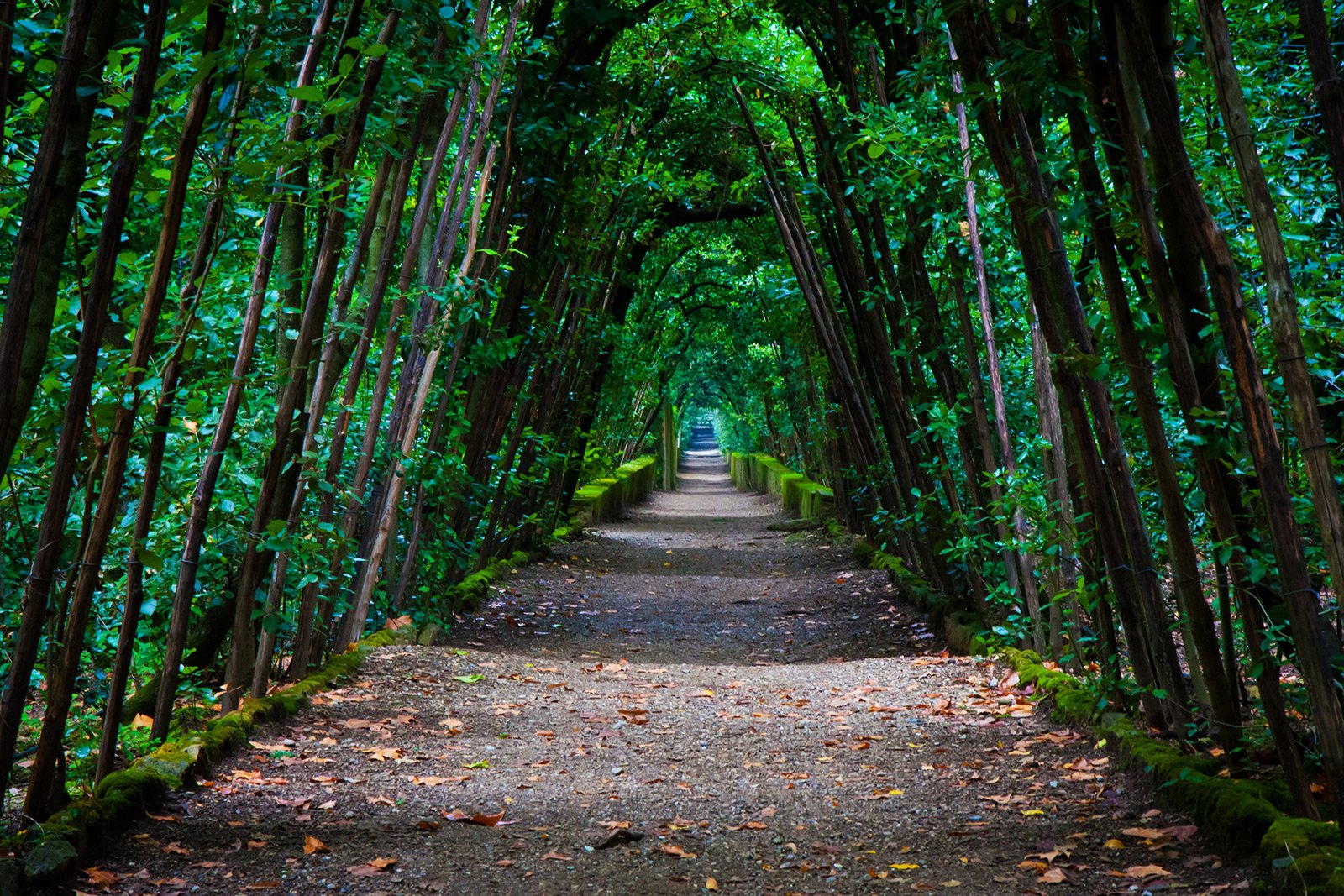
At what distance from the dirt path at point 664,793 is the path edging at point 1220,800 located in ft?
0.24

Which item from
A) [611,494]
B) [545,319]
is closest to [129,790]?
[545,319]

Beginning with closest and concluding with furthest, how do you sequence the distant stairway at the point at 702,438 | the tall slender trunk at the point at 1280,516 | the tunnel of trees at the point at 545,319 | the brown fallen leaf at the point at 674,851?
the tall slender trunk at the point at 1280,516 < the tunnel of trees at the point at 545,319 < the brown fallen leaf at the point at 674,851 < the distant stairway at the point at 702,438

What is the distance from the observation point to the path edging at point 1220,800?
7.09ft

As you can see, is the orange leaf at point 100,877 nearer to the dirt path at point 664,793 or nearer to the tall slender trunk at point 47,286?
the dirt path at point 664,793

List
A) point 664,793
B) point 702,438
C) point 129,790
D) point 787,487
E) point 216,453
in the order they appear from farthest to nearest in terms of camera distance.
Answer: point 702,438
point 787,487
point 664,793
point 216,453
point 129,790

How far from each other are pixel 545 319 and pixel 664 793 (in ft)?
Answer: 16.3

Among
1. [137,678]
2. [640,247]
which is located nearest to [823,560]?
[640,247]

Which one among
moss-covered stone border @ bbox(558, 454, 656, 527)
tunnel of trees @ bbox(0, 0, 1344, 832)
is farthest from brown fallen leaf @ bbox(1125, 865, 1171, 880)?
moss-covered stone border @ bbox(558, 454, 656, 527)

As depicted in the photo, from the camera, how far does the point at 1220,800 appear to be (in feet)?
8.68

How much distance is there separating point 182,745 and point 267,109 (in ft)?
6.46

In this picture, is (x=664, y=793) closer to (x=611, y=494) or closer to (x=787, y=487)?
(x=611, y=494)

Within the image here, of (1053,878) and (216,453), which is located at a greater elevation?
(216,453)

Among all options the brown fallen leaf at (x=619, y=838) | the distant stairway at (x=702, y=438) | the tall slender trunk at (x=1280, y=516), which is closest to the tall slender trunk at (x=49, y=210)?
the brown fallen leaf at (x=619, y=838)

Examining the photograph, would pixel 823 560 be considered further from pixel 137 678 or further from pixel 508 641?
pixel 137 678
